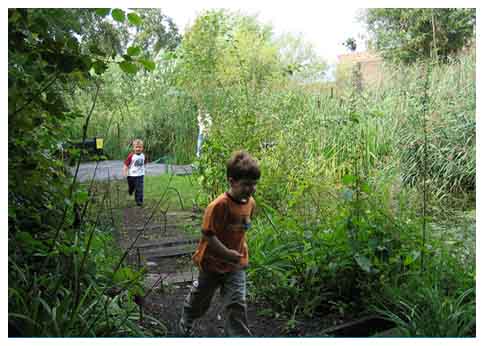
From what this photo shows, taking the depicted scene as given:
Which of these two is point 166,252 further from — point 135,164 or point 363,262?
point 363,262

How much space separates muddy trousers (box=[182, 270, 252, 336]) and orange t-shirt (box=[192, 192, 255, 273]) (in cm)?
4

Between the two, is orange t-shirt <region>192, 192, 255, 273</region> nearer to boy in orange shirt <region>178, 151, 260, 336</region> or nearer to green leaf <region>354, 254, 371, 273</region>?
boy in orange shirt <region>178, 151, 260, 336</region>

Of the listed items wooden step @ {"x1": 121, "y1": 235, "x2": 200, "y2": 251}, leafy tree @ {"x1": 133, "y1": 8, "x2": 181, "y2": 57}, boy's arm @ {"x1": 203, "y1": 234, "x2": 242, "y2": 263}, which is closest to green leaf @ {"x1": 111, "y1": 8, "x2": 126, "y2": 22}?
leafy tree @ {"x1": 133, "y1": 8, "x2": 181, "y2": 57}

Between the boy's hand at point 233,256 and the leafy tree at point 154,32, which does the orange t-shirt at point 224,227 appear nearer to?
the boy's hand at point 233,256

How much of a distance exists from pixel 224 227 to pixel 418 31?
1630 millimetres

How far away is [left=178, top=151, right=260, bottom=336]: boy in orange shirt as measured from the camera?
220cm

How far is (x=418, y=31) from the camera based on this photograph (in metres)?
2.84

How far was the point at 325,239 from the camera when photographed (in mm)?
2541

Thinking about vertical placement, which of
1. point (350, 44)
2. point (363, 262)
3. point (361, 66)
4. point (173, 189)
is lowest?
point (363, 262)

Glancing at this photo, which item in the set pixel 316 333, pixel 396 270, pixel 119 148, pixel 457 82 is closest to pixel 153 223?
pixel 119 148

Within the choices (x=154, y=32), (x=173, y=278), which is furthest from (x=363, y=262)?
(x=154, y=32)

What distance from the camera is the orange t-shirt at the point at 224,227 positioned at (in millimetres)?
2189

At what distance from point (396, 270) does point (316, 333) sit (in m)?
0.49

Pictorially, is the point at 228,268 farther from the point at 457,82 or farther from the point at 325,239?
the point at 457,82
